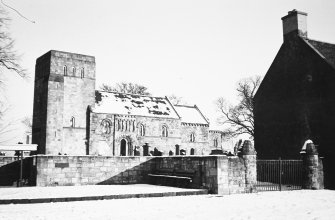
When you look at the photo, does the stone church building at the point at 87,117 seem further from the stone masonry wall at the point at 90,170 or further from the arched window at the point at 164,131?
the stone masonry wall at the point at 90,170

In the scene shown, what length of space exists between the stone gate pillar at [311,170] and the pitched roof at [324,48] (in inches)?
318

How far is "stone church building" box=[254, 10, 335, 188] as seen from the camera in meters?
23.2

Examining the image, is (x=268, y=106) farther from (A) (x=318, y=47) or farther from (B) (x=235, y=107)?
(B) (x=235, y=107)

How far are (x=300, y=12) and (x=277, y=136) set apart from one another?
9.39 metres

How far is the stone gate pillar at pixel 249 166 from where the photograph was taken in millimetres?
17375

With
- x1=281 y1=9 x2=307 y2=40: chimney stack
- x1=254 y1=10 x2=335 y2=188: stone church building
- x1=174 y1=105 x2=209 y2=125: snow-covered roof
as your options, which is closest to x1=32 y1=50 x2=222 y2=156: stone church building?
x1=174 y1=105 x2=209 y2=125: snow-covered roof

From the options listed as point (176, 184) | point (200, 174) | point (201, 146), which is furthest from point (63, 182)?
point (201, 146)

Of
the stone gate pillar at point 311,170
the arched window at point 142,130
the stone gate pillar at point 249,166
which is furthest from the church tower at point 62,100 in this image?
the stone gate pillar at point 311,170

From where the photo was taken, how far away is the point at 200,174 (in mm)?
17344

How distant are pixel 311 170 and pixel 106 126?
33.2 m

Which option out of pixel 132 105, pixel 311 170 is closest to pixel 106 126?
pixel 132 105

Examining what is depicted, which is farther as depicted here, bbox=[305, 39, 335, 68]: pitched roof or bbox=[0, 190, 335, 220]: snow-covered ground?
bbox=[305, 39, 335, 68]: pitched roof

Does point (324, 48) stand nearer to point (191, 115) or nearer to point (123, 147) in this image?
point (123, 147)

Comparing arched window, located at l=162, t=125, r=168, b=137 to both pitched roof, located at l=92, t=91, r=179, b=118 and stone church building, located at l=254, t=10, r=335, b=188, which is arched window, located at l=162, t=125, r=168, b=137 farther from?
stone church building, located at l=254, t=10, r=335, b=188
